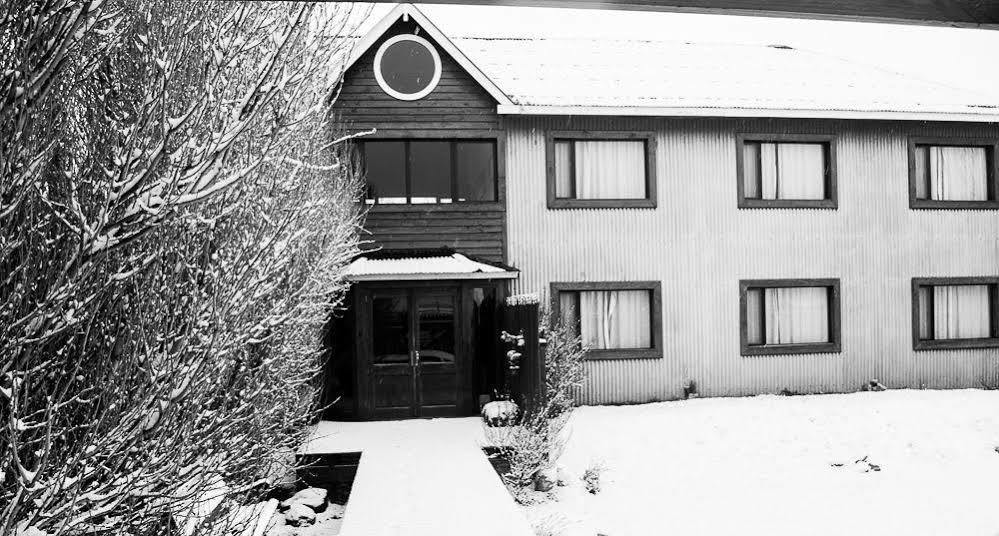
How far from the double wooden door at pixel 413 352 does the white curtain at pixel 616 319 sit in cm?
303

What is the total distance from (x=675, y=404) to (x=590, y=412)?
1812 millimetres

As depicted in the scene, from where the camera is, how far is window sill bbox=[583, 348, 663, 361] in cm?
1501

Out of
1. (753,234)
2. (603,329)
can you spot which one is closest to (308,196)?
(603,329)

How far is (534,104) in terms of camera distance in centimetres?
1444

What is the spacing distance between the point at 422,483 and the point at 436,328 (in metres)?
4.91

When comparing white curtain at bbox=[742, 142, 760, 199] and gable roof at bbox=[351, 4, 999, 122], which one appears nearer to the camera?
gable roof at bbox=[351, 4, 999, 122]

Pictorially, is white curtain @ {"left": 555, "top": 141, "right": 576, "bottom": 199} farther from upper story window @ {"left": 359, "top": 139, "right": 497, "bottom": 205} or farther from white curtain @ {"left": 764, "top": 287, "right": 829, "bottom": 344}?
white curtain @ {"left": 764, "top": 287, "right": 829, "bottom": 344}

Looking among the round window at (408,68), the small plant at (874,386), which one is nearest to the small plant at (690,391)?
the small plant at (874,386)

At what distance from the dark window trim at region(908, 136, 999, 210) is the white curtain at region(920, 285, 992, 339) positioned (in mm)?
1841

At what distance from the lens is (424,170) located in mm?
14477

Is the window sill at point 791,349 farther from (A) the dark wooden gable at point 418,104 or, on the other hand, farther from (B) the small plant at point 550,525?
(B) the small plant at point 550,525

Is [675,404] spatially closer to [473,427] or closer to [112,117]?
[473,427]

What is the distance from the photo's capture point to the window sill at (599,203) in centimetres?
1495

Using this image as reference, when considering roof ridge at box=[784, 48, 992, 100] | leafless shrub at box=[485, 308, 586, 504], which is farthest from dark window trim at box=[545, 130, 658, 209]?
roof ridge at box=[784, 48, 992, 100]
